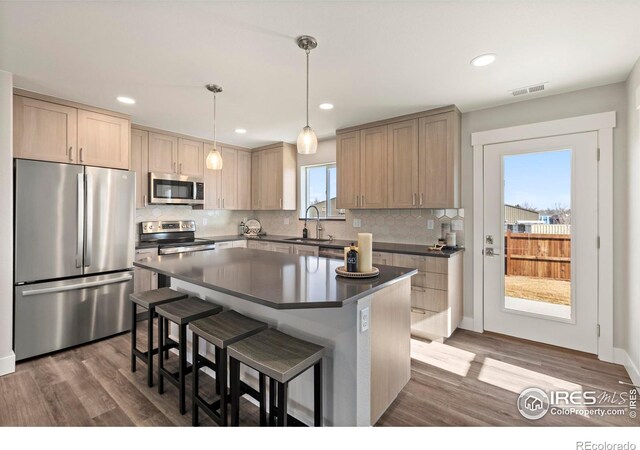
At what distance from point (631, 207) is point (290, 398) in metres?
3.07

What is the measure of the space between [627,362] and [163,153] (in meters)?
5.52

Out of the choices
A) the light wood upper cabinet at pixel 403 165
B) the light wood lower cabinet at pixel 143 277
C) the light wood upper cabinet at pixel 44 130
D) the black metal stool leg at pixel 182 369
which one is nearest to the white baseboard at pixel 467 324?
the light wood upper cabinet at pixel 403 165

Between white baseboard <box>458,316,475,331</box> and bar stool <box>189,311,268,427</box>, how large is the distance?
2.57 meters

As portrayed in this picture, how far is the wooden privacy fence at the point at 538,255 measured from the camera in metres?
2.93

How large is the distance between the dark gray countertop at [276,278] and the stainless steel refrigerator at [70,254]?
112cm

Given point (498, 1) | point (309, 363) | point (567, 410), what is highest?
point (498, 1)

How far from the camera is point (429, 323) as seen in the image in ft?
10.4

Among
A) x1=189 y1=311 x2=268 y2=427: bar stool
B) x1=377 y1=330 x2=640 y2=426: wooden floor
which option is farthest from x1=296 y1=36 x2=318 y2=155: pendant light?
x1=377 y1=330 x2=640 y2=426: wooden floor

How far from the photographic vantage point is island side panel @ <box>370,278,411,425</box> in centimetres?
180

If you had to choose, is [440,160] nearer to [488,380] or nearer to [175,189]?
[488,380]

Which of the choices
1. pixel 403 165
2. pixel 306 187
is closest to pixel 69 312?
pixel 306 187
